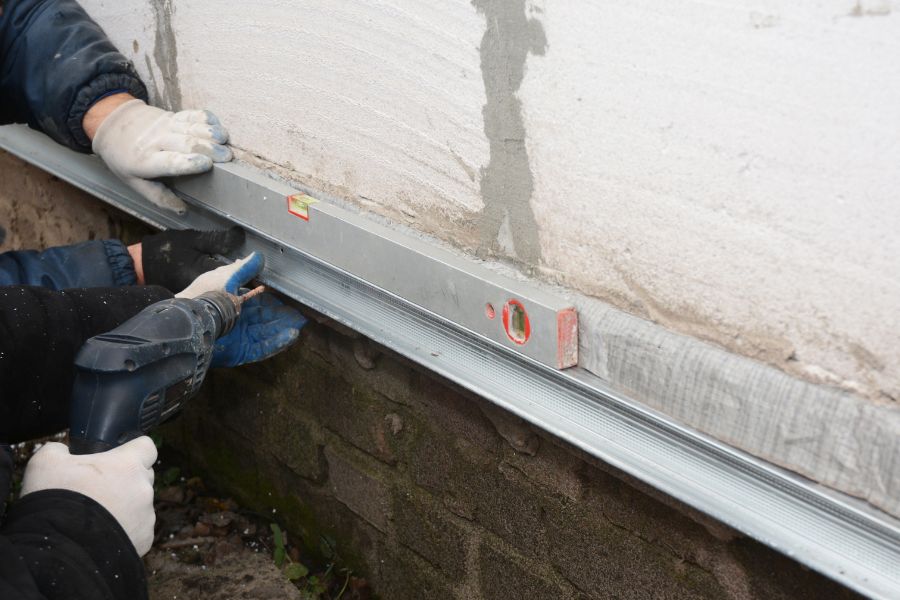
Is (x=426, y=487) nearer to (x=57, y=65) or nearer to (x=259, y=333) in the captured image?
(x=259, y=333)

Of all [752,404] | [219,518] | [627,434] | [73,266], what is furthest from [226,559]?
[752,404]

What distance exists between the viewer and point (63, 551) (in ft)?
4.72

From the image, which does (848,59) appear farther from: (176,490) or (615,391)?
(176,490)

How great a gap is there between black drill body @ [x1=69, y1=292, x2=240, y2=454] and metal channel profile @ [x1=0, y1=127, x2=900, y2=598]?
0.37 meters

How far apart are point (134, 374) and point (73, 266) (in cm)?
81

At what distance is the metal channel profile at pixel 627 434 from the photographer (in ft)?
3.91

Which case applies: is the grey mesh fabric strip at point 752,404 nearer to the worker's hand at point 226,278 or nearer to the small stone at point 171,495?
the worker's hand at point 226,278

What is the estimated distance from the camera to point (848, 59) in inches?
41.2

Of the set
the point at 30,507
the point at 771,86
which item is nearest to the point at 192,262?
the point at 30,507

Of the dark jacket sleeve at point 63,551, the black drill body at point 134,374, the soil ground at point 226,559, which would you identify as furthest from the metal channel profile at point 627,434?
the soil ground at point 226,559

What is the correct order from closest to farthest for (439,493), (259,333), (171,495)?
(439,493), (259,333), (171,495)

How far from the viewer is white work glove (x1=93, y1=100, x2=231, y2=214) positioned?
89.0 inches

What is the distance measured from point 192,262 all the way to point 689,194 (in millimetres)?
1528

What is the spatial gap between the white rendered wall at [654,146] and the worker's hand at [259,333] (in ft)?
1.79
